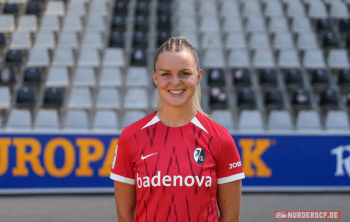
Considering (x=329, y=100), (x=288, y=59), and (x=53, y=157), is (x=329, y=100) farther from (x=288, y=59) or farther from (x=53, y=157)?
(x=53, y=157)

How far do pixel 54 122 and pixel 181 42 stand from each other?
223 inches

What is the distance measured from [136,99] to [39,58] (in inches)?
99.9

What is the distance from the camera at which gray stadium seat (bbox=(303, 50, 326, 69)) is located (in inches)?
331

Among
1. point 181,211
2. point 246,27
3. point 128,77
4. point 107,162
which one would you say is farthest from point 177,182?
point 246,27

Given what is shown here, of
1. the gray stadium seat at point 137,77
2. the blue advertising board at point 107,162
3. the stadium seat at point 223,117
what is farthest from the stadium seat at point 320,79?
the gray stadium seat at point 137,77

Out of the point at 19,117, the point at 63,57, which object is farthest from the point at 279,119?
the point at 63,57

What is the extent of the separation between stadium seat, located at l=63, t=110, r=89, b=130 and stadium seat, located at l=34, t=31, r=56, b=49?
2501 mm

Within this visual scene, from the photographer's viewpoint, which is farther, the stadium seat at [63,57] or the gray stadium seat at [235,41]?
the gray stadium seat at [235,41]

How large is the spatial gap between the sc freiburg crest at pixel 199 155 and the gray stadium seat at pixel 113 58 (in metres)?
7.19

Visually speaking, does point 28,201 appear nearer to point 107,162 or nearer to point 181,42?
point 107,162

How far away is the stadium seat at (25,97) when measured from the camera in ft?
23.9

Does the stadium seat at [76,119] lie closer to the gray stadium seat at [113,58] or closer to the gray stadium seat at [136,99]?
the gray stadium seat at [136,99]

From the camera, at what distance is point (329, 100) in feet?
24.5

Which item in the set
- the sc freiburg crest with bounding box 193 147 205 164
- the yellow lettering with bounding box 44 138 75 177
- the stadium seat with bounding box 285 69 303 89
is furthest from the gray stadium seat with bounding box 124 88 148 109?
the sc freiburg crest with bounding box 193 147 205 164
